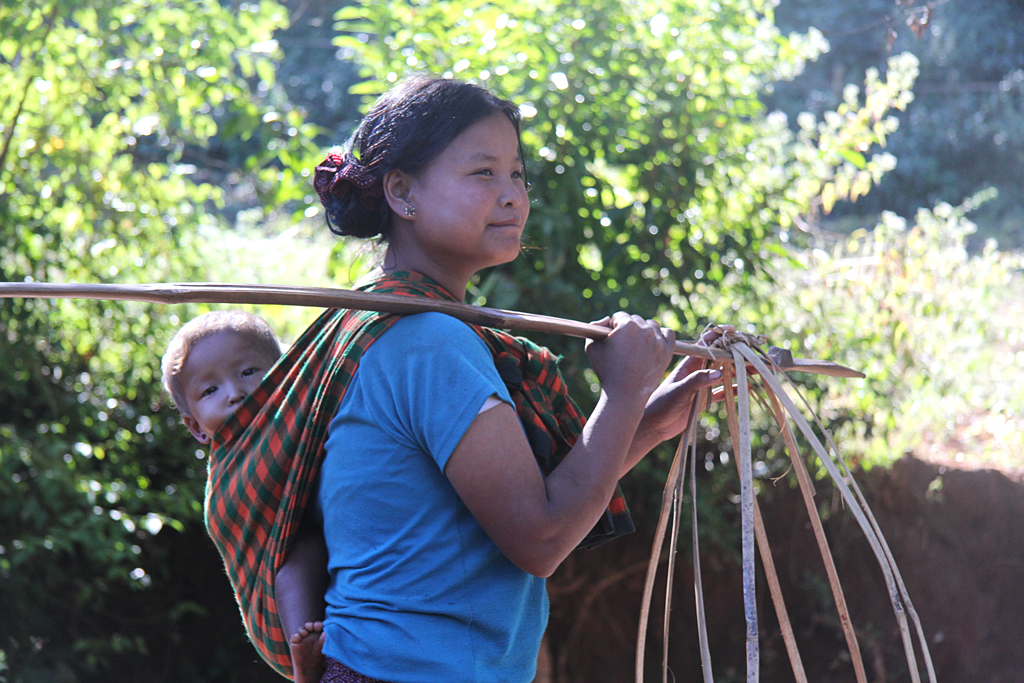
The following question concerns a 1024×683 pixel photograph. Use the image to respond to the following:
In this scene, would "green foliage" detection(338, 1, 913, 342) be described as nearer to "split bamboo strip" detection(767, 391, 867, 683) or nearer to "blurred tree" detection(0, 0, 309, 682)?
"blurred tree" detection(0, 0, 309, 682)

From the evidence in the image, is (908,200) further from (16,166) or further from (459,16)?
(16,166)

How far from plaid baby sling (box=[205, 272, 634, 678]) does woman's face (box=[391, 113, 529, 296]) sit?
58mm

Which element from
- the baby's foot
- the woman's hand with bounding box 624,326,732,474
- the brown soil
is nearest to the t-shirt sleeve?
the baby's foot

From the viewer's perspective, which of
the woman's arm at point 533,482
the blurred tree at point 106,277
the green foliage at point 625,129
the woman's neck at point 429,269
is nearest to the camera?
the woman's arm at point 533,482

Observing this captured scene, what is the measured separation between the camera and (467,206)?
1209 millimetres

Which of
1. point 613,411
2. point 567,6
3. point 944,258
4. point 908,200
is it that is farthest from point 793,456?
point 908,200

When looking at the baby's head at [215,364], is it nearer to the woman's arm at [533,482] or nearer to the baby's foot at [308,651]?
the baby's foot at [308,651]

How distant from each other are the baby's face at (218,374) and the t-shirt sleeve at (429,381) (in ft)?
1.81

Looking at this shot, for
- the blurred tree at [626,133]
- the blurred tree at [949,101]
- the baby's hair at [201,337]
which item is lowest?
the baby's hair at [201,337]

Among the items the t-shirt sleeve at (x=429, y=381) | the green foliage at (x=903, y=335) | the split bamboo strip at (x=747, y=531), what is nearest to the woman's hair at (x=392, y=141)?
the t-shirt sleeve at (x=429, y=381)

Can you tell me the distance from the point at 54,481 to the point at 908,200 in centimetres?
1058

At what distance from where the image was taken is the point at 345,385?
1125 millimetres

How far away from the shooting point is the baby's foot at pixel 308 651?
1103 mm

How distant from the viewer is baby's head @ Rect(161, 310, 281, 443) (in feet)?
5.16
